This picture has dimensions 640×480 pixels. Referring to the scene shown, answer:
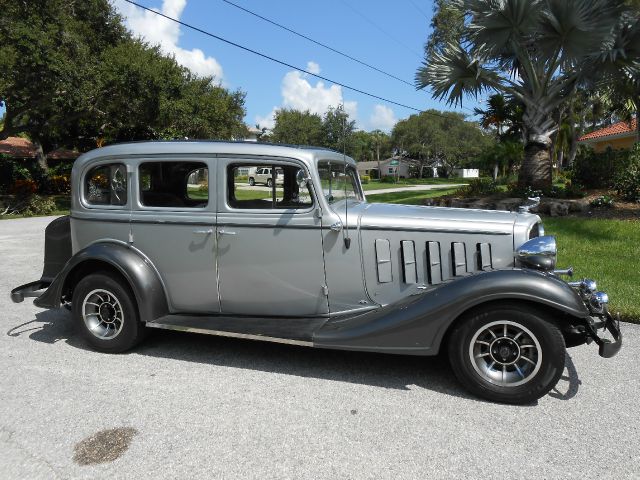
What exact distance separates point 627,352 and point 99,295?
471 centimetres

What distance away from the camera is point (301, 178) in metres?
3.83

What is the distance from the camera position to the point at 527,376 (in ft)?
10.4

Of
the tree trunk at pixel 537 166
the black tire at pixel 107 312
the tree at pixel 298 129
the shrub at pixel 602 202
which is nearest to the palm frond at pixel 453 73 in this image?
the tree trunk at pixel 537 166

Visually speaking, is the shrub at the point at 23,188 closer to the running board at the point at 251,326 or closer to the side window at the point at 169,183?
the side window at the point at 169,183

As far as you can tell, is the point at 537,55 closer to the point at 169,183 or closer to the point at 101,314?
the point at 169,183

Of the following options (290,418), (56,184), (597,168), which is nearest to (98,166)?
(290,418)

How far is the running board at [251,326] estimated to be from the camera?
358cm

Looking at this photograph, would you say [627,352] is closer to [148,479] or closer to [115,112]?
[148,479]

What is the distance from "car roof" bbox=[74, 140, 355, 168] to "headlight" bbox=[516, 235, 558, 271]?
1.78 m

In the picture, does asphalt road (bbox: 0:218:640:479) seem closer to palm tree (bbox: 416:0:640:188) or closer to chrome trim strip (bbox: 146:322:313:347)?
chrome trim strip (bbox: 146:322:313:347)

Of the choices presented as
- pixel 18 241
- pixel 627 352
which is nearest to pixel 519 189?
pixel 627 352

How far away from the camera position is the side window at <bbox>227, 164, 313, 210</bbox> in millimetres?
3861

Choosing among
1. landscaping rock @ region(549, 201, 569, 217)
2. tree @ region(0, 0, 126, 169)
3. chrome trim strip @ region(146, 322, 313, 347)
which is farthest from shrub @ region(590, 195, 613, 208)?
tree @ region(0, 0, 126, 169)

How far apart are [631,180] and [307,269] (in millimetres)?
9842
